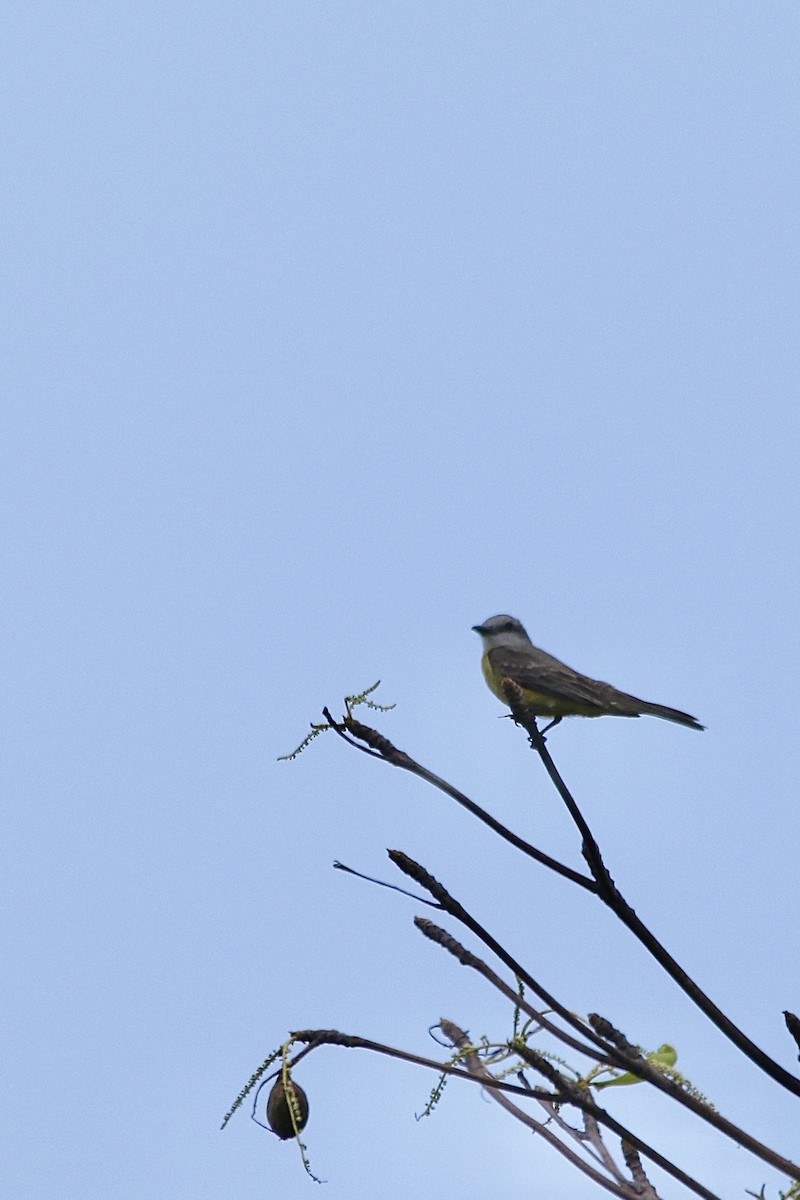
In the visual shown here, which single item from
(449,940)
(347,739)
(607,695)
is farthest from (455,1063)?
(607,695)

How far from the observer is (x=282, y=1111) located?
2.88m

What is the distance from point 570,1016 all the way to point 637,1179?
62 centimetres

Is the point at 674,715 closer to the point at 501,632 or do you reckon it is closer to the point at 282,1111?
the point at 501,632

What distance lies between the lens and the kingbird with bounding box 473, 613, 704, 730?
24.0ft

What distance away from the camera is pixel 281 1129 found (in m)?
2.90

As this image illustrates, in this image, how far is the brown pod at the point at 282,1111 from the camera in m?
2.88

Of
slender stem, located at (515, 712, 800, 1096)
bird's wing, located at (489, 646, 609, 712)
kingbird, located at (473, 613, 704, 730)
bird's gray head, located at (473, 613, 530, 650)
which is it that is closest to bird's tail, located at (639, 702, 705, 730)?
kingbird, located at (473, 613, 704, 730)

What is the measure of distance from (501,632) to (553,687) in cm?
129

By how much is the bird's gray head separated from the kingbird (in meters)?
0.22

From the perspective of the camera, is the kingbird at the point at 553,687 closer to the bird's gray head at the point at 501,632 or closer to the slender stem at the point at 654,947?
the bird's gray head at the point at 501,632

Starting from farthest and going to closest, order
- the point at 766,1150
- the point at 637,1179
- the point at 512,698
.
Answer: the point at 512,698
the point at 637,1179
the point at 766,1150

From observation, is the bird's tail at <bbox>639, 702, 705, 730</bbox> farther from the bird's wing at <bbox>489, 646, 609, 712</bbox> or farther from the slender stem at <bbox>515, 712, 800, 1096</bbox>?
the slender stem at <bbox>515, 712, 800, 1096</bbox>

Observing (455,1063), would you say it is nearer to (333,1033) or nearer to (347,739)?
(333,1033)

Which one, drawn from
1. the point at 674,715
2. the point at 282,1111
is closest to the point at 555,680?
the point at 674,715
